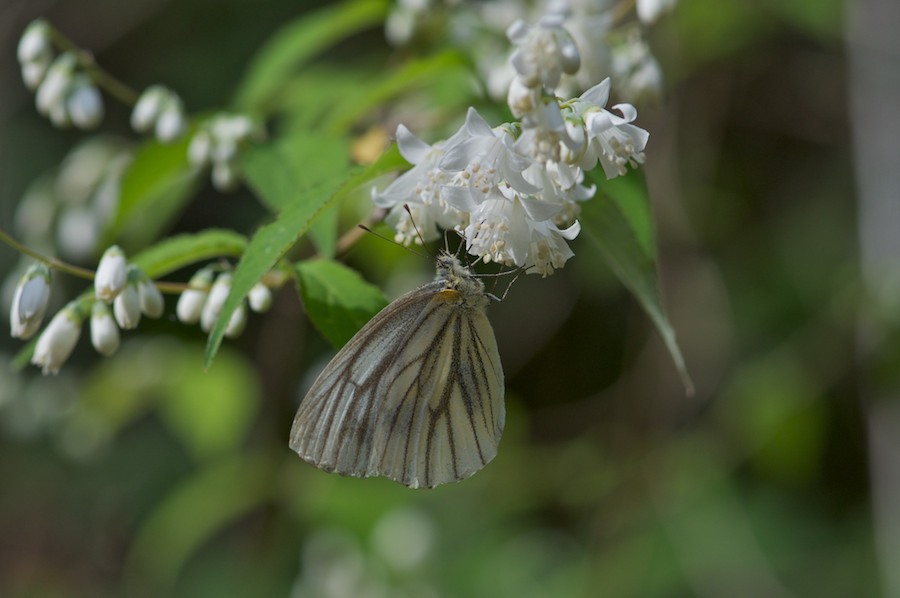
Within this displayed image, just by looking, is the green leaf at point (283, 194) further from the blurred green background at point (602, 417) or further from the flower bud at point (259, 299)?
the blurred green background at point (602, 417)

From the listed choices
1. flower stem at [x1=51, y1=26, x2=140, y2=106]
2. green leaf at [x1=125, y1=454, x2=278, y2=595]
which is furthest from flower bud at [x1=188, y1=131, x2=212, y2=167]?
green leaf at [x1=125, y1=454, x2=278, y2=595]

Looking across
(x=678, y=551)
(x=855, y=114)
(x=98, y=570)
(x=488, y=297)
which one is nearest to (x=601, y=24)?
(x=488, y=297)

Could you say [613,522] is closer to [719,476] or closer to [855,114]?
[719,476]

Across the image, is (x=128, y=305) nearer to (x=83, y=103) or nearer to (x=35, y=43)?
(x=83, y=103)

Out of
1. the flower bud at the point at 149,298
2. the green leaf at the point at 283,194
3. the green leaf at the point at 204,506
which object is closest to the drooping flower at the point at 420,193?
the green leaf at the point at 283,194

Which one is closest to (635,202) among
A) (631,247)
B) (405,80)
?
(631,247)
